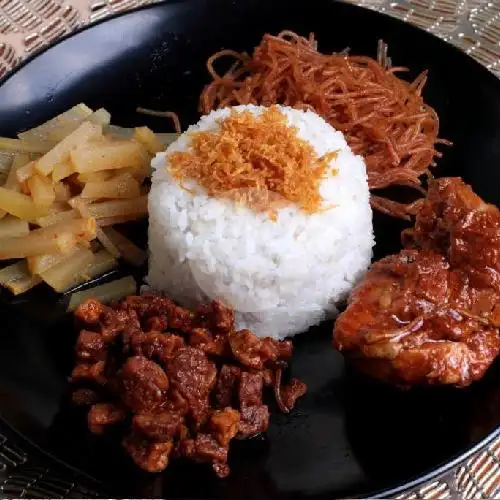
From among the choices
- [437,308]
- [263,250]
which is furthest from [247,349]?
[437,308]

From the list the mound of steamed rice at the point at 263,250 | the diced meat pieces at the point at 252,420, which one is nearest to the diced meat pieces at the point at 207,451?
the diced meat pieces at the point at 252,420

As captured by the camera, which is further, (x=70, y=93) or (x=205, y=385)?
(x=70, y=93)

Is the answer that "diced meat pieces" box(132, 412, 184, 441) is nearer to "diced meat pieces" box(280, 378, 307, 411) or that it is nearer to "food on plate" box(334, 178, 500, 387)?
"diced meat pieces" box(280, 378, 307, 411)

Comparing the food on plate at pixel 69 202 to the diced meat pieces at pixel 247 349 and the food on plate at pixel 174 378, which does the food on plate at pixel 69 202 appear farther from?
the diced meat pieces at pixel 247 349

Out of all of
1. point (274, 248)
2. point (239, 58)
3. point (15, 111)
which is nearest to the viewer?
point (274, 248)

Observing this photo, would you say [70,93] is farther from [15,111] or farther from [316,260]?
[316,260]

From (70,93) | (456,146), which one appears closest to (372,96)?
(456,146)

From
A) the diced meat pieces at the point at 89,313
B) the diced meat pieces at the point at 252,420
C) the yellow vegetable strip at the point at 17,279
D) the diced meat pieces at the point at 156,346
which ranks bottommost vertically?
the diced meat pieces at the point at 252,420
